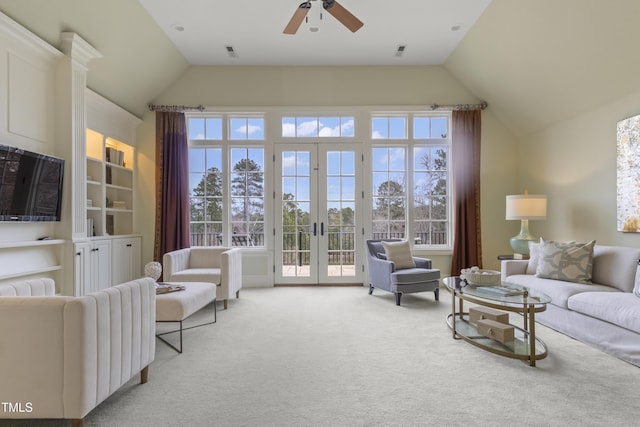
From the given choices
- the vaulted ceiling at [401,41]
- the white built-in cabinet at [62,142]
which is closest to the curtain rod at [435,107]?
the vaulted ceiling at [401,41]

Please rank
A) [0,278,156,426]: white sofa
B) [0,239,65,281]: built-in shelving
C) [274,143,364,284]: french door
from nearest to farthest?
[0,278,156,426]: white sofa → [0,239,65,281]: built-in shelving → [274,143,364,284]: french door

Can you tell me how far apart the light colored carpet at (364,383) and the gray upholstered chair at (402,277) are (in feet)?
2.67

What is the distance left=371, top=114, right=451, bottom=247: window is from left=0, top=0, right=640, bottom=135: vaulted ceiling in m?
0.97

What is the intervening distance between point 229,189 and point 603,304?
4.91 meters

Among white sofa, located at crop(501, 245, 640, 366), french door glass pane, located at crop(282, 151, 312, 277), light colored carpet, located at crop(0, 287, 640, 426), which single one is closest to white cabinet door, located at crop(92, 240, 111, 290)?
light colored carpet, located at crop(0, 287, 640, 426)

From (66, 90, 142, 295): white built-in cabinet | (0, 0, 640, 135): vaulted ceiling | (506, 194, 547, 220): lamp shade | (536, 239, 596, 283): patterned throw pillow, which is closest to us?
(0, 0, 640, 135): vaulted ceiling

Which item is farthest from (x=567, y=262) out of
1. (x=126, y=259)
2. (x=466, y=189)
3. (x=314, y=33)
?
(x=126, y=259)

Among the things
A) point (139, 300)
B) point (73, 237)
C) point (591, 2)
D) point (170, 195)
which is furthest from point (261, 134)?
point (591, 2)

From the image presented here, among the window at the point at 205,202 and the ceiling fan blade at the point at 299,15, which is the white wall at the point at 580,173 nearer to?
the ceiling fan blade at the point at 299,15

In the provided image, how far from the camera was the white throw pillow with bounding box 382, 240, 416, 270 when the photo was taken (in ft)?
15.3

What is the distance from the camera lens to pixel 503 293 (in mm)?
2844

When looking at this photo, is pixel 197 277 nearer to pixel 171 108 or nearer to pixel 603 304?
pixel 171 108

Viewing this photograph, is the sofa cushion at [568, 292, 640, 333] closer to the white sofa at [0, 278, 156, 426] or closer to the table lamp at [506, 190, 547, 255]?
the table lamp at [506, 190, 547, 255]

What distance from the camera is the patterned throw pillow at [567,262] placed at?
3482 millimetres
